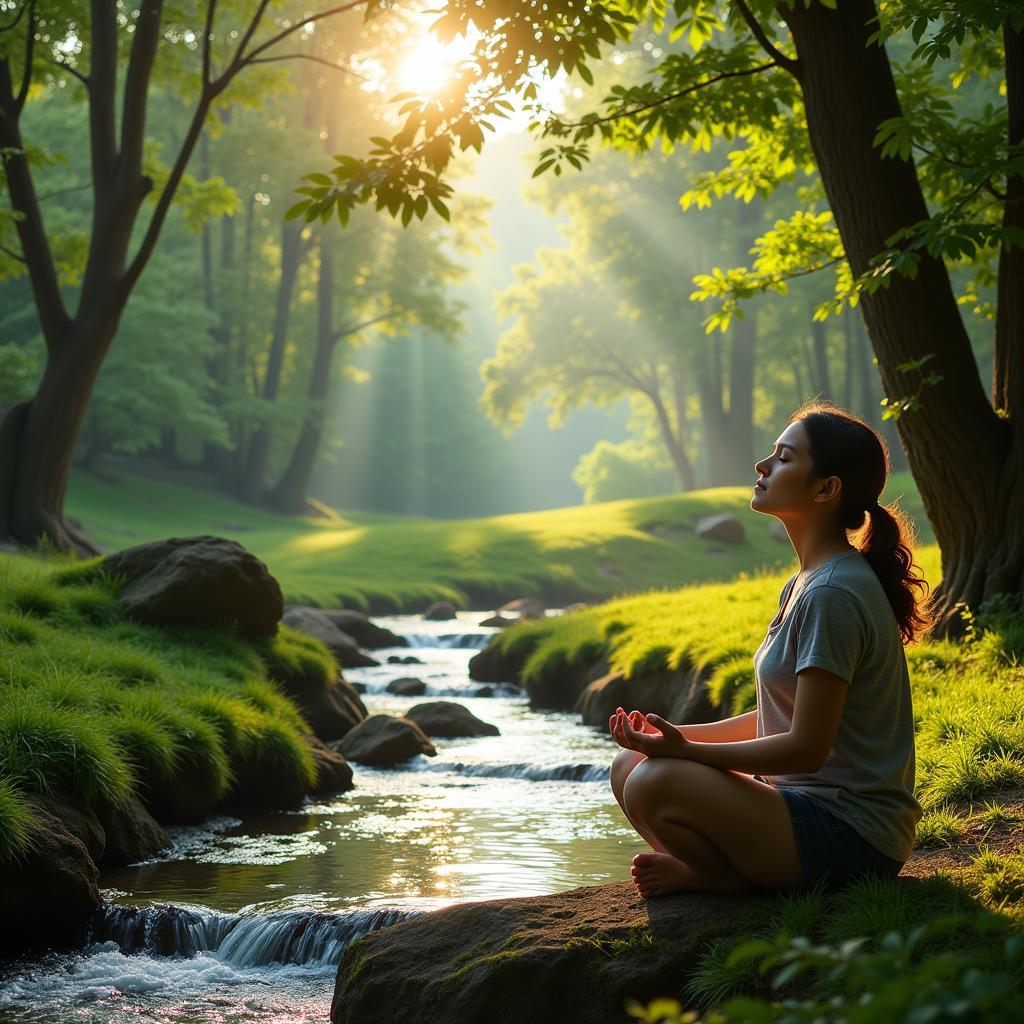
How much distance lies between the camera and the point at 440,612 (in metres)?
26.8

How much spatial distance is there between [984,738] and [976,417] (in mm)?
3475

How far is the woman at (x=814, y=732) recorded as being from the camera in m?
4.19

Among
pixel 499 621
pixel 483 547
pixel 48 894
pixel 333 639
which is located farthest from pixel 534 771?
pixel 483 547

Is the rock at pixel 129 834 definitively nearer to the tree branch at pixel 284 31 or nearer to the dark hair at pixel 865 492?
the dark hair at pixel 865 492

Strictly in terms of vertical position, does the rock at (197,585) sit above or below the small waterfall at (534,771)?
above

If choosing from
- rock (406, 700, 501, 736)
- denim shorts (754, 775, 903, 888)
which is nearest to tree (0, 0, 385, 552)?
rock (406, 700, 501, 736)

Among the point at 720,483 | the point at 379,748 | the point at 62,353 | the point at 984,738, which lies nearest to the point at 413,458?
the point at 720,483

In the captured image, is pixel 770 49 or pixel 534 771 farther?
pixel 534 771

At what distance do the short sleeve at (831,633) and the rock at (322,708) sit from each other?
28.1 ft

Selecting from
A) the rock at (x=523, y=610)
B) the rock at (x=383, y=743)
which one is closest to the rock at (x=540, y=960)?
the rock at (x=383, y=743)

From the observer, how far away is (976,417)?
9320 millimetres

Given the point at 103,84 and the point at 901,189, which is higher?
the point at 103,84

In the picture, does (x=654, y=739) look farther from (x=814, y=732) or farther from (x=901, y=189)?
(x=901, y=189)

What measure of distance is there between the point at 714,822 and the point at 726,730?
0.67m
